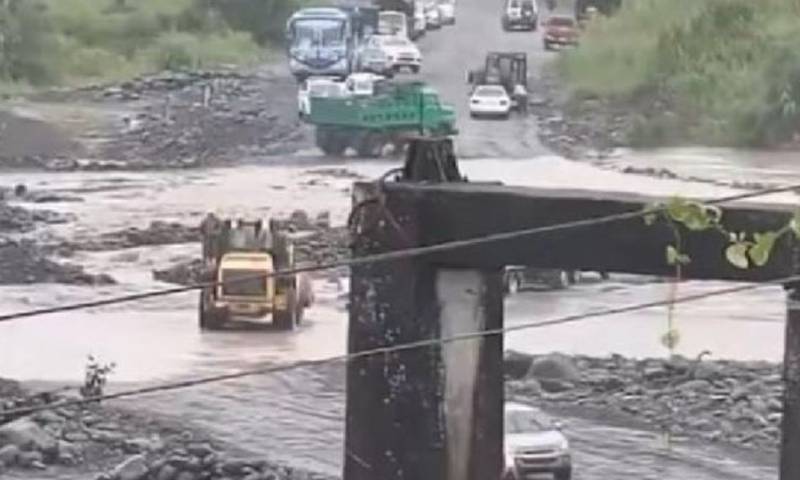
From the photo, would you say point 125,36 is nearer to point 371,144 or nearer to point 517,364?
point 371,144

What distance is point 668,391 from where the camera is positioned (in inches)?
354

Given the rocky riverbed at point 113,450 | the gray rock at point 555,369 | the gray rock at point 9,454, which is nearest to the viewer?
the rocky riverbed at point 113,450

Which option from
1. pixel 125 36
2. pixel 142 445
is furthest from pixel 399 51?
pixel 142 445

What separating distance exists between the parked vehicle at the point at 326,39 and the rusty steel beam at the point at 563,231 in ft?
51.0

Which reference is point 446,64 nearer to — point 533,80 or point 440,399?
point 533,80

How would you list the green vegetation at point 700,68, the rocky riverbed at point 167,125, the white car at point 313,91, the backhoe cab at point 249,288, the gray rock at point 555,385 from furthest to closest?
the green vegetation at point 700,68 → the white car at point 313,91 → the rocky riverbed at point 167,125 → the backhoe cab at point 249,288 → the gray rock at point 555,385


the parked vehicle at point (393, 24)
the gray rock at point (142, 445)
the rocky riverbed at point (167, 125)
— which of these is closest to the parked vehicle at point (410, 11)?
the parked vehicle at point (393, 24)

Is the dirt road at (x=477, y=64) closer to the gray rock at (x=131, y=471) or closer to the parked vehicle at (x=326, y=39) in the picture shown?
the parked vehicle at (x=326, y=39)

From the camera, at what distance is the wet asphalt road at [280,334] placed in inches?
321

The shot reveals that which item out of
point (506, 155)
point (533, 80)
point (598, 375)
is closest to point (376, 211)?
point (598, 375)

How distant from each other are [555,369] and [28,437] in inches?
101

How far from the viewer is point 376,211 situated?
305 cm

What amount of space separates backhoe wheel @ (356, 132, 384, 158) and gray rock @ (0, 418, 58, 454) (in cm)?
786

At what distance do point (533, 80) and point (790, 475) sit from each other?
51.7 ft
